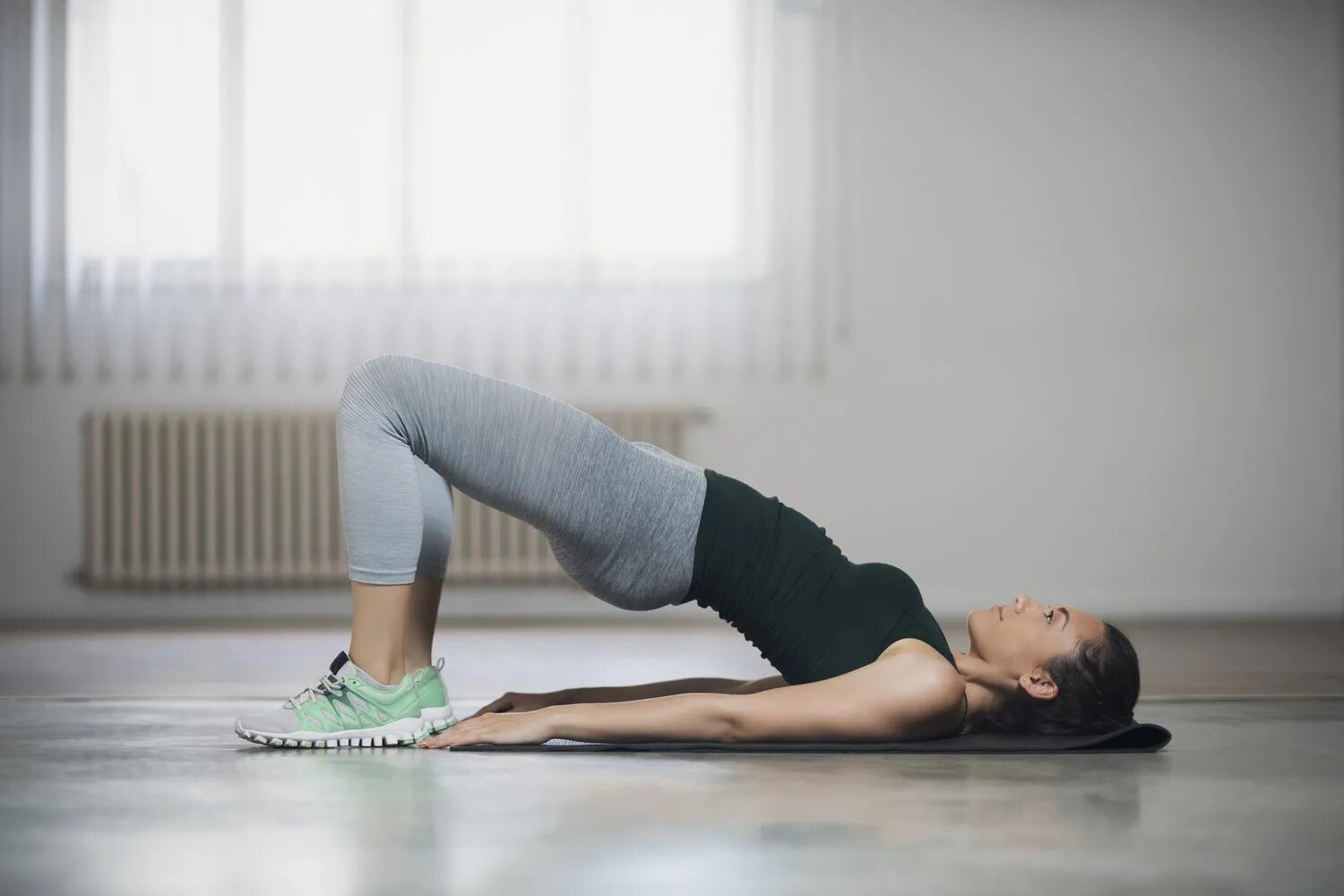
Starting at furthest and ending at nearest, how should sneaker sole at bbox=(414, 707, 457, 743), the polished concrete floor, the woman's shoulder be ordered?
sneaker sole at bbox=(414, 707, 457, 743), the woman's shoulder, the polished concrete floor

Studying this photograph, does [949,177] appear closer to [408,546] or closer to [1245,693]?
[1245,693]

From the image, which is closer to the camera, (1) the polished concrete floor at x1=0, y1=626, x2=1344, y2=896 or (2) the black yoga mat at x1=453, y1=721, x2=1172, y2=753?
(1) the polished concrete floor at x1=0, y1=626, x2=1344, y2=896

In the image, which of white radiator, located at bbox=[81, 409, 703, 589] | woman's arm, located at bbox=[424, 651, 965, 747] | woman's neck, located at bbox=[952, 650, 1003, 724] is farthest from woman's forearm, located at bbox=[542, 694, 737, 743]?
white radiator, located at bbox=[81, 409, 703, 589]

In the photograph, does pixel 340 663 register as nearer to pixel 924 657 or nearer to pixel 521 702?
pixel 521 702

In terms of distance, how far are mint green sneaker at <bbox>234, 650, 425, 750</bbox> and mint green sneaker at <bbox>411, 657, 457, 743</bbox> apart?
0.02 meters

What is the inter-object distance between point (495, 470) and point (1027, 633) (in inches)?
30.1

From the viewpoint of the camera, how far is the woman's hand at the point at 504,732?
1694 mm

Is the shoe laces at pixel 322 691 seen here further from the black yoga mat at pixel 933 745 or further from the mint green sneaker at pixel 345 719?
the black yoga mat at pixel 933 745

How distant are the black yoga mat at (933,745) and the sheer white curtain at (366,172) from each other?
3168mm

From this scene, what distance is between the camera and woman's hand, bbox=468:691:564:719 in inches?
76.0

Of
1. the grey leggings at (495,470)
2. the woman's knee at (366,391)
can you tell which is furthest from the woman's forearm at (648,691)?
the woman's knee at (366,391)

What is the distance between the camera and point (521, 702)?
76.8 inches

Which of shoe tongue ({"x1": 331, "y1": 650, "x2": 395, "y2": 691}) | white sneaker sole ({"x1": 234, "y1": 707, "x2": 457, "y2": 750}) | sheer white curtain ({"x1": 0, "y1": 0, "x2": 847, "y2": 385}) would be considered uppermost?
sheer white curtain ({"x1": 0, "y1": 0, "x2": 847, "y2": 385})

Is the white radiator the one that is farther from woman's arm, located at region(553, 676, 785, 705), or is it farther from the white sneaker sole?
the white sneaker sole
